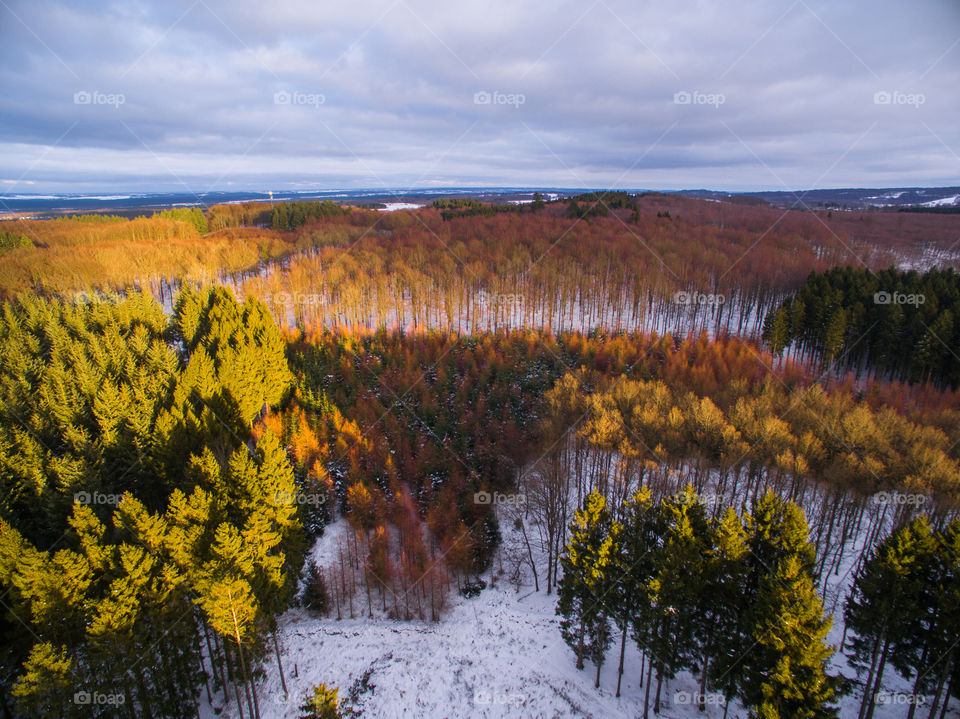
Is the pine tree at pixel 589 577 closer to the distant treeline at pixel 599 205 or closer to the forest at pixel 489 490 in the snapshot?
the forest at pixel 489 490

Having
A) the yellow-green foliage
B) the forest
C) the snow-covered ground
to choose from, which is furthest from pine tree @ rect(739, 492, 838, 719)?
the yellow-green foliage

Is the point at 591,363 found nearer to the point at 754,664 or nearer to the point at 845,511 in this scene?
the point at 845,511

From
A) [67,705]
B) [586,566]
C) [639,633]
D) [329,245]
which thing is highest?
[329,245]

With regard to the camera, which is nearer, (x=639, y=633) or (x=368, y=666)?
(x=639, y=633)

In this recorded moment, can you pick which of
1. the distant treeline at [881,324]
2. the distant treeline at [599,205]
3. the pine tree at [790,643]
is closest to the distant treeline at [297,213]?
the distant treeline at [599,205]

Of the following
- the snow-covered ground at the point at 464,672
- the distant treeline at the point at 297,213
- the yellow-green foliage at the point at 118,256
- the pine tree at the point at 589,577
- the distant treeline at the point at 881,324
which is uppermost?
the distant treeline at the point at 297,213

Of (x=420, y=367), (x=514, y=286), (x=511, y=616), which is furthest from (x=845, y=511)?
(x=514, y=286)
